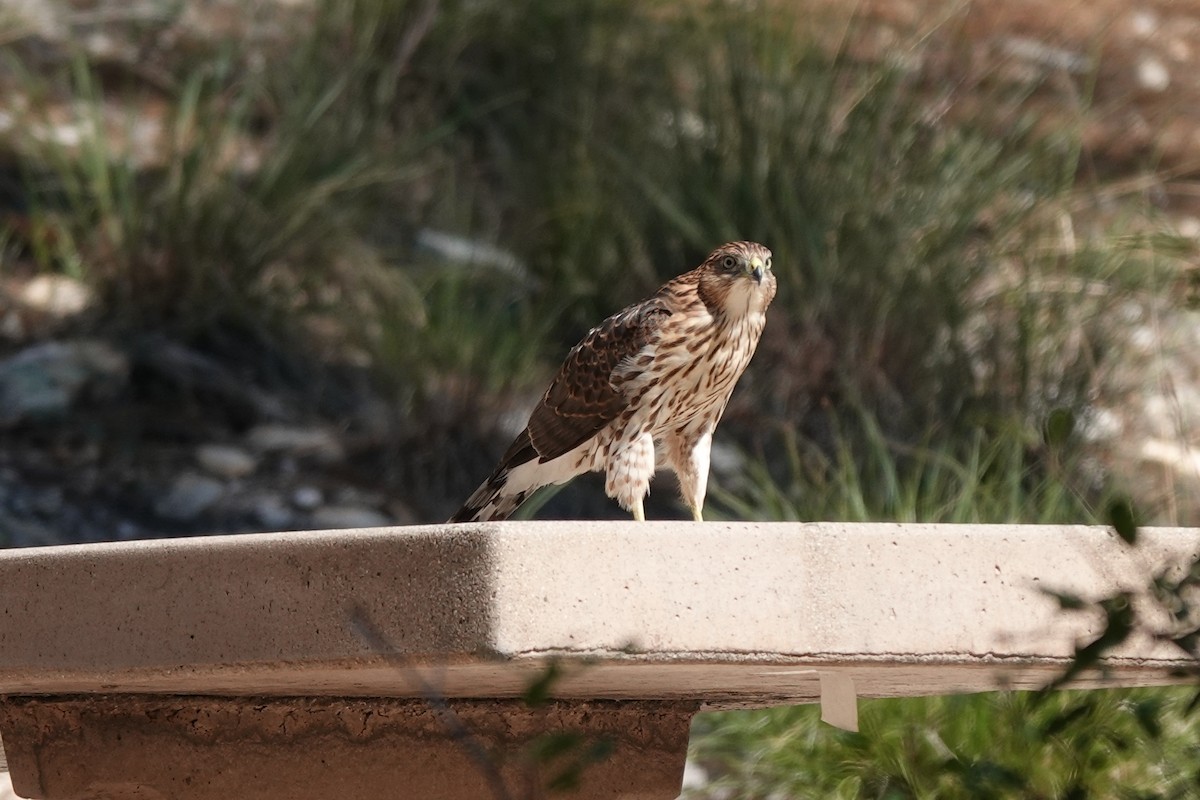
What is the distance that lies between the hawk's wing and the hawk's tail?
1.9 inches

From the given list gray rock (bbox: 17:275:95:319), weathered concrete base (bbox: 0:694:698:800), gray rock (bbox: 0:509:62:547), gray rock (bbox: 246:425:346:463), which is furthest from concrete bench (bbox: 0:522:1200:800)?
gray rock (bbox: 17:275:95:319)

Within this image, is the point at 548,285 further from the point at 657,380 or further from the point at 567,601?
the point at 567,601

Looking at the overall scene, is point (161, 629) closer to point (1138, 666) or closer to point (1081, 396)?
point (1138, 666)

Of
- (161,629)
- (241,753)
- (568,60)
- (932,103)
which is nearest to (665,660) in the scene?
(161,629)

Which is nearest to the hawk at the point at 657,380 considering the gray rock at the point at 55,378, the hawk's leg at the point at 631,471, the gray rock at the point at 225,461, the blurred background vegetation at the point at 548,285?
the hawk's leg at the point at 631,471

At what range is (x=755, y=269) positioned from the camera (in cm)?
358

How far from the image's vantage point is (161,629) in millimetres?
1969

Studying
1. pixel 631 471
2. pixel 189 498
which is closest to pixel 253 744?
pixel 631 471

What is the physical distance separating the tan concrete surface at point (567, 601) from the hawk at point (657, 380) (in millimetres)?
1453

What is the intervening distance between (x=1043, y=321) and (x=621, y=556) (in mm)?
4816

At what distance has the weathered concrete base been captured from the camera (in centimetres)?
256

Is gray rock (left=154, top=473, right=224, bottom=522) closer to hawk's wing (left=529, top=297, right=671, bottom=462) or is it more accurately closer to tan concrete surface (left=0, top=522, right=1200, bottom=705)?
hawk's wing (left=529, top=297, right=671, bottom=462)

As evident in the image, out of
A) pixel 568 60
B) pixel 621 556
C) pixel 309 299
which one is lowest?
pixel 309 299

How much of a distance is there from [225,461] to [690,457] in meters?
2.58
